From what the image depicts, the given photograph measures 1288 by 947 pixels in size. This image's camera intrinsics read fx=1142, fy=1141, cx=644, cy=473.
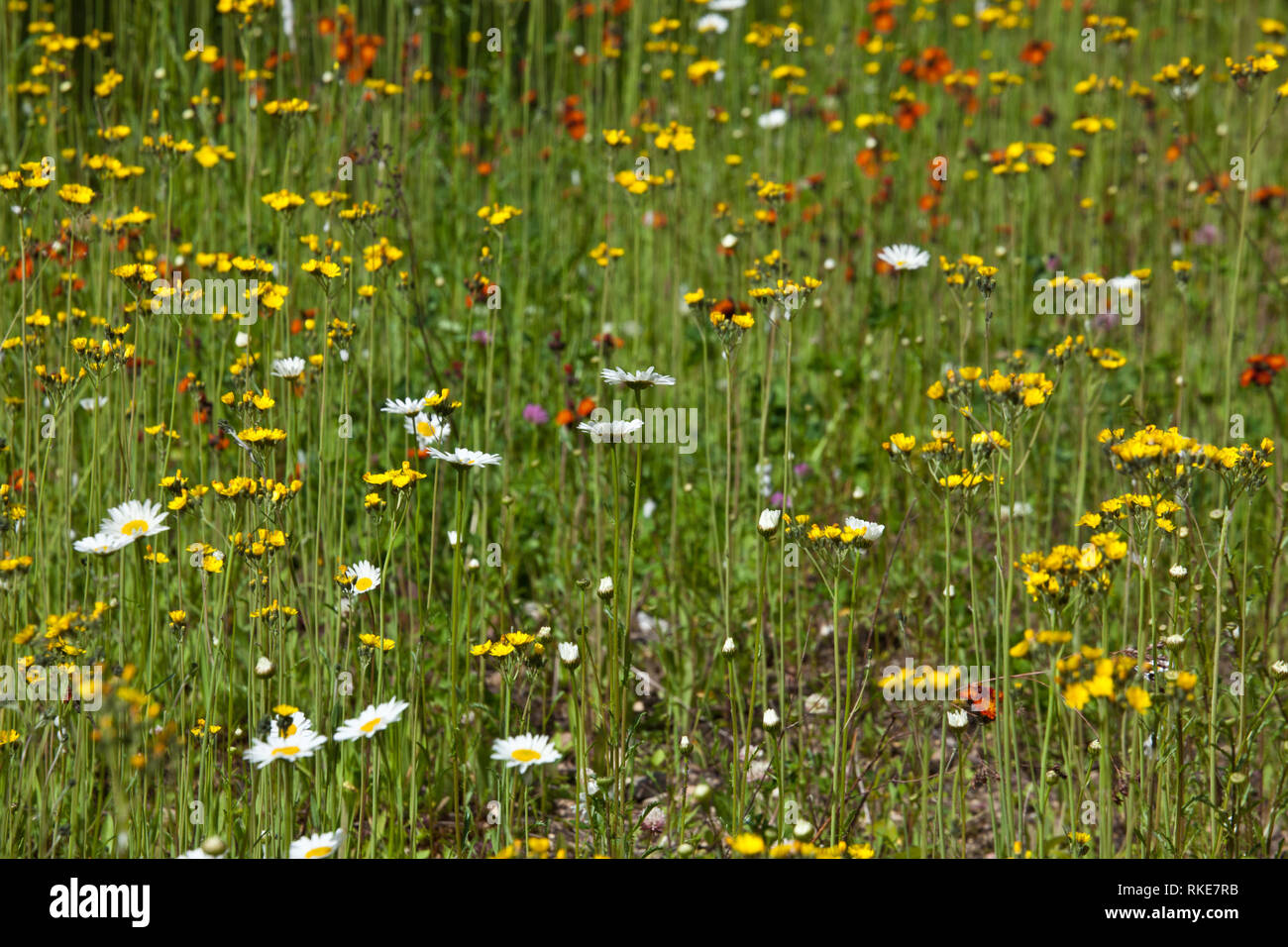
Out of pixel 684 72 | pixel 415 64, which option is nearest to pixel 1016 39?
pixel 684 72

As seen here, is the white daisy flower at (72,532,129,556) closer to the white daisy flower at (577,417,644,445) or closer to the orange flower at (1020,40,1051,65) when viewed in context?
the white daisy flower at (577,417,644,445)

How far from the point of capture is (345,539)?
8.79ft

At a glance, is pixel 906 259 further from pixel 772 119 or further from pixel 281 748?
pixel 281 748

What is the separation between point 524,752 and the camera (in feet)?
4.88

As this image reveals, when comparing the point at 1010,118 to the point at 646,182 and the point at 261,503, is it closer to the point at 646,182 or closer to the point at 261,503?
the point at 646,182

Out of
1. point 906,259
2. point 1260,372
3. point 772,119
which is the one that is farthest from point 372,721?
point 772,119

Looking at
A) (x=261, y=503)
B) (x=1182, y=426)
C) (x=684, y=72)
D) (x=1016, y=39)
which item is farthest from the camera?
(x=1016, y=39)

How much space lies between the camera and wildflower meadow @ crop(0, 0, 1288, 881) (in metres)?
1.70

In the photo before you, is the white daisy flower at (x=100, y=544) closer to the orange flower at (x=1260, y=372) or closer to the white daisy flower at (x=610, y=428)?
the white daisy flower at (x=610, y=428)

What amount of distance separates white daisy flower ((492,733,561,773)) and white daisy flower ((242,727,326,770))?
0.22 metres

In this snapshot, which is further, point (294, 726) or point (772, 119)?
point (772, 119)

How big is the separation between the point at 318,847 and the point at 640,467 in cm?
71

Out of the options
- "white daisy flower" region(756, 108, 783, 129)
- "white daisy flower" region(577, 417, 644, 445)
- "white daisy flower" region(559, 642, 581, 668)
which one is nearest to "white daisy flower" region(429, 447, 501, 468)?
"white daisy flower" region(577, 417, 644, 445)
